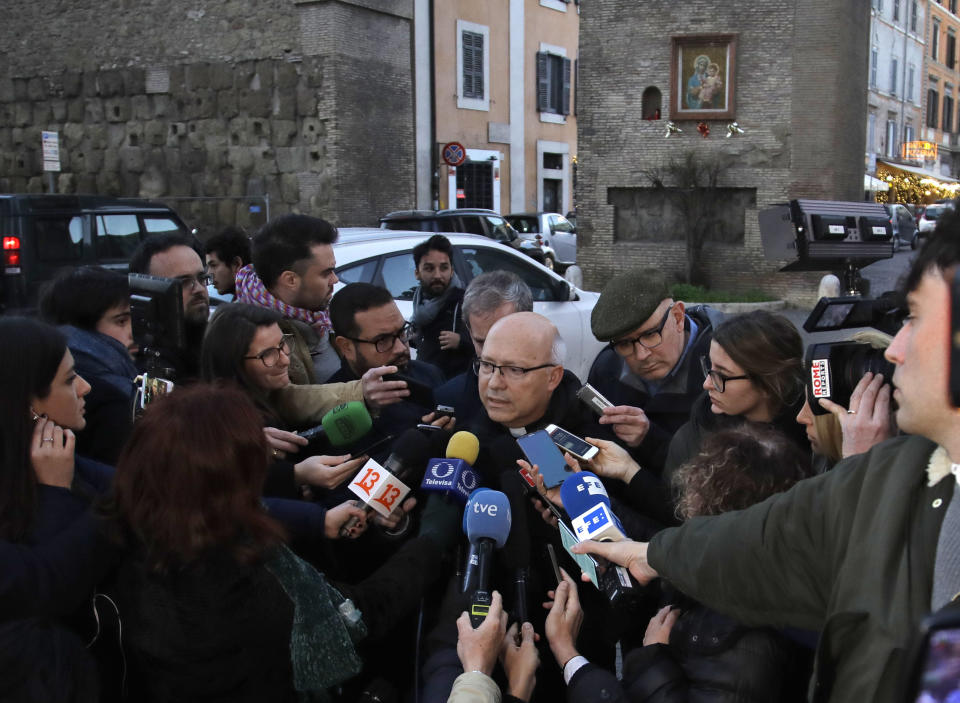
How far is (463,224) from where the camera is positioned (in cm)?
1491

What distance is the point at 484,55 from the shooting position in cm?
2356

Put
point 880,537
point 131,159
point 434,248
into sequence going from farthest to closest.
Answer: point 131,159 → point 434,248 → point 880,537

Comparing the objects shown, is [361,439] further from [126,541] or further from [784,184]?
[784,184]

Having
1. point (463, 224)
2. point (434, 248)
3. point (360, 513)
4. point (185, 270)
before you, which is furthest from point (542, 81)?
point (360, 513)

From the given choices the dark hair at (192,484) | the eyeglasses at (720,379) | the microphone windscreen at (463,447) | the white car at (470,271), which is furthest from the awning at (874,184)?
the dark hair at (192,484)

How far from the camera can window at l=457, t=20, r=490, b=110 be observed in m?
22.6

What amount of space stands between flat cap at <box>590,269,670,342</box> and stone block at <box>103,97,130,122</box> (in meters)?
19.9

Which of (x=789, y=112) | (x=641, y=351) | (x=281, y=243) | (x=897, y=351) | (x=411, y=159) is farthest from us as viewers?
(x=411, y=159)

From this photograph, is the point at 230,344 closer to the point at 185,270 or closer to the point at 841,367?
the point at 185,270

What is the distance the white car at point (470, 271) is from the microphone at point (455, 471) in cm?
400

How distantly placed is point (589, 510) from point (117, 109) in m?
21.4

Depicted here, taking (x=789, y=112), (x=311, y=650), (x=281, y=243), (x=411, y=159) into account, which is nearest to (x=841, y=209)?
(x=281, y=243)

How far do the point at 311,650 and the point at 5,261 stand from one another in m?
9.01

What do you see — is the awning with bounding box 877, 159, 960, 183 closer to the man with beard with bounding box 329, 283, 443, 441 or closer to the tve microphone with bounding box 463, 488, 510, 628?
the man with beard with bounding box 329, 283, 443, 441
